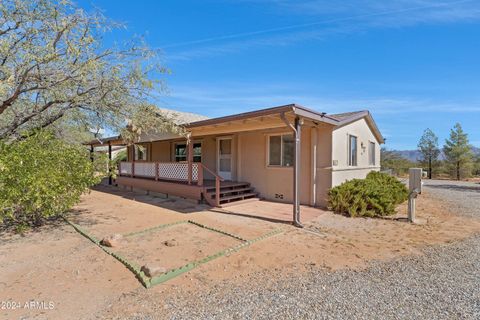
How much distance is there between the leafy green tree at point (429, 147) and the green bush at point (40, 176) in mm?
32102

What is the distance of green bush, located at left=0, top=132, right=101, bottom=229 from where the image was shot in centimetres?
492

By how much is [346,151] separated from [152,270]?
859cm

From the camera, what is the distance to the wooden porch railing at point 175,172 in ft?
30.5

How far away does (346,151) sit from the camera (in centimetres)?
995

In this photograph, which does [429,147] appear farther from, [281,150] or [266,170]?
[266,170]

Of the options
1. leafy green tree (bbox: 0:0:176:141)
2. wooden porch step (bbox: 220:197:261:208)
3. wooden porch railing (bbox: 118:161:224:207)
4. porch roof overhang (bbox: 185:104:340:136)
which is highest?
leafy green tree (bbox: 0:0:176:141)

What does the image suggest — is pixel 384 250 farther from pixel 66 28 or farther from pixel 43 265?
pixel 66 28

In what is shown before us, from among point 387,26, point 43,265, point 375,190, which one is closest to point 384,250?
point 375,190

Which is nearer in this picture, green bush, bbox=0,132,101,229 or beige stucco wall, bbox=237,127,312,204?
green bush, bbox=0,132,101,229

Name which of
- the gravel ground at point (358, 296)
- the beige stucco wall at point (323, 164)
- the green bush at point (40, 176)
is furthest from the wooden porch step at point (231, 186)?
the gravel ground at point (358, 296)

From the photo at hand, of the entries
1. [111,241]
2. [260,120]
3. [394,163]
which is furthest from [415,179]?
[394,163]

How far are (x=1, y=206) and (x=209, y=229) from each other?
414 centimetres

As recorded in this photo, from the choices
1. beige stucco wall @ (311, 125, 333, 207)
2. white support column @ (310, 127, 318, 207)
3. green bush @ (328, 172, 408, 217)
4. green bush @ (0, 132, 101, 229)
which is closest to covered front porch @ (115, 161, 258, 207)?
white support column @ (310, 127, 318, 207)

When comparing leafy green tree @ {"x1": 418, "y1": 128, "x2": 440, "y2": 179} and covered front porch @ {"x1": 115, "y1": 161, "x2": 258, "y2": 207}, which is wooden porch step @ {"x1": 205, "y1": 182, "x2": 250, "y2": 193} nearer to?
covered front porch @ {"x1": 115, "y1": 161, "x2": 258, "y2": 207}
